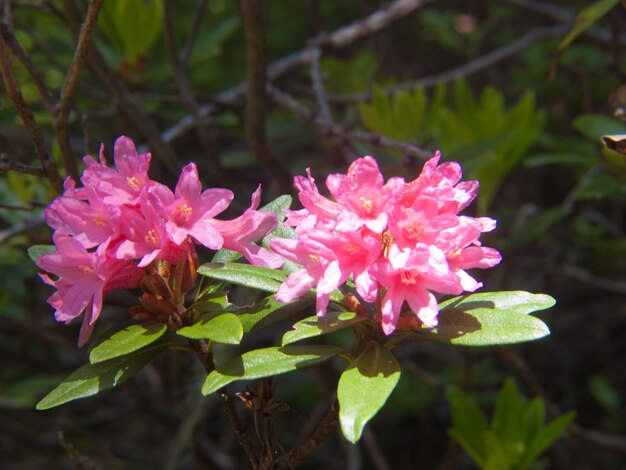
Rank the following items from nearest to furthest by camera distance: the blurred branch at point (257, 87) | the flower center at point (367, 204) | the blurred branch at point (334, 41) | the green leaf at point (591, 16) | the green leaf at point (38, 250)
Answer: the flower center at point (367, 204), the green leaf at point (38, 250), the green leaf at point (591, 16), the blurred branch at point (257, 87), the blurred branch at point (334, 41)

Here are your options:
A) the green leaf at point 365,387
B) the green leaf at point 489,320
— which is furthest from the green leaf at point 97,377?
the green leaf at point 489,320

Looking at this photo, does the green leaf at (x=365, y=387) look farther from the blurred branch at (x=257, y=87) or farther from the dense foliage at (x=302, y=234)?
the blurred branch at (x=257, y=87)

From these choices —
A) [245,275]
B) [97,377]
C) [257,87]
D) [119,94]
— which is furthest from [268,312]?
[119,94]

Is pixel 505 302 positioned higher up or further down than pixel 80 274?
further down

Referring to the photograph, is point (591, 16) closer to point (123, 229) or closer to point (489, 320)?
point (489, 320)

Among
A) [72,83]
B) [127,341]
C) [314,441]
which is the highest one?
[72,83]
